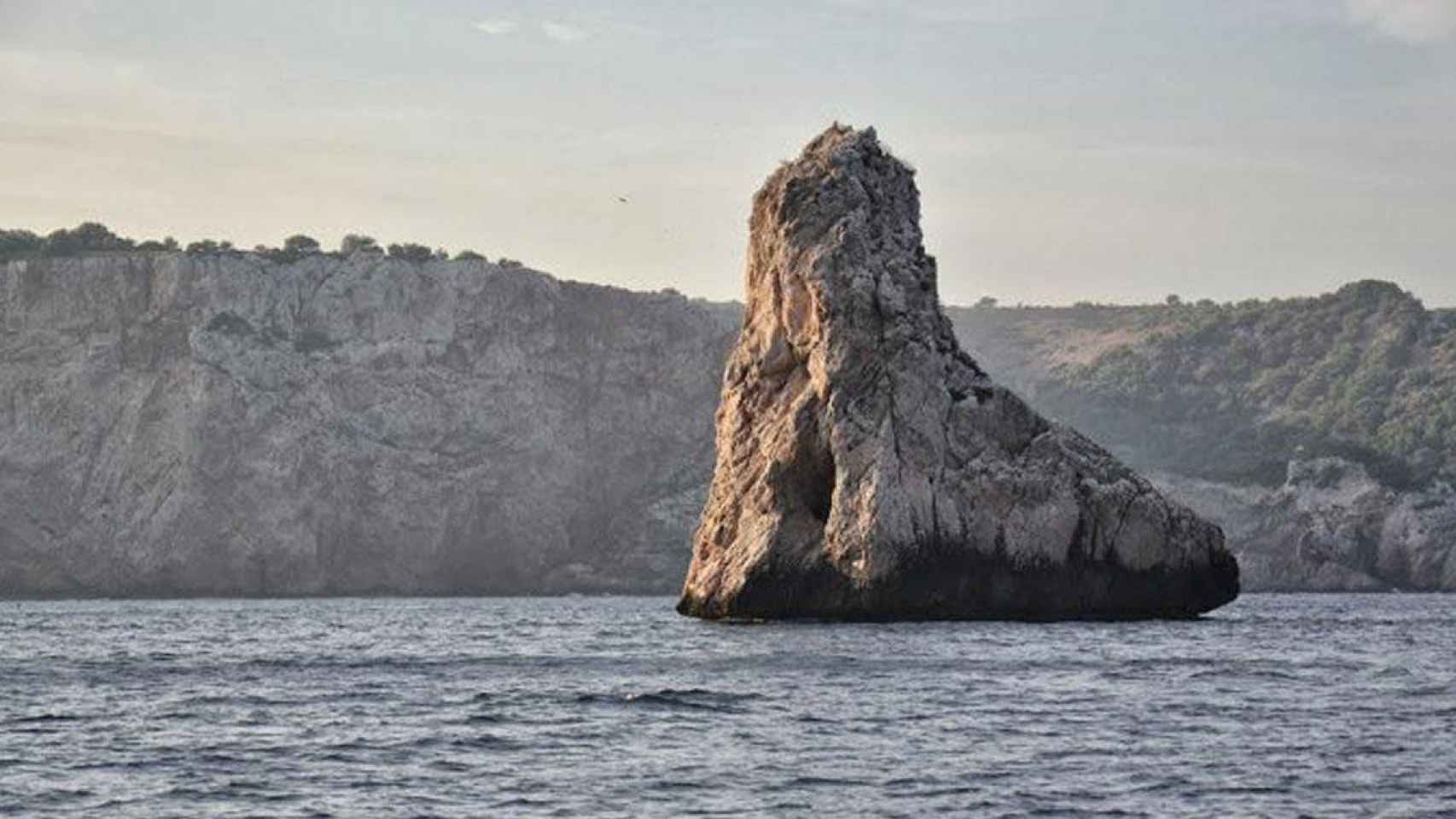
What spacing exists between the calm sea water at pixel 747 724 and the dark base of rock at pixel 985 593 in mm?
3647

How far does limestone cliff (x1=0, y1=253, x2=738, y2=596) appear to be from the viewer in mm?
147625

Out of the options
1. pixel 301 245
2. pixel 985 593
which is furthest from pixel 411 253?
pixel 985 593

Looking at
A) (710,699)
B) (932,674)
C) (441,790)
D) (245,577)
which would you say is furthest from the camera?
(245,577)

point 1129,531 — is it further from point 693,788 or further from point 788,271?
point 693,788

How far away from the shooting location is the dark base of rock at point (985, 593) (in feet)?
252

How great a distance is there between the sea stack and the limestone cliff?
6886cm

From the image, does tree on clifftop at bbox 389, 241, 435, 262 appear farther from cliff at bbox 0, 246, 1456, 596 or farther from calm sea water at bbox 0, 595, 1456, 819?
calm sea water at bbox 0, 595, 1456, 819

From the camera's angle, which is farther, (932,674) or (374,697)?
(932,674)

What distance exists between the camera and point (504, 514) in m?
156

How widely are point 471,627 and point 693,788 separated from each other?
52.6m

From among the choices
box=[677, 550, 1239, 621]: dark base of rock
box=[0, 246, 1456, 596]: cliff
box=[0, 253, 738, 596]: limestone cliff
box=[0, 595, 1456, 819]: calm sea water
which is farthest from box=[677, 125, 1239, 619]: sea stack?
box=[0, 246, 1456, 596]: cliff

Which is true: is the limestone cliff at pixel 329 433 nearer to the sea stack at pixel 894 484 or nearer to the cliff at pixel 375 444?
the cliff at pixel 375 444

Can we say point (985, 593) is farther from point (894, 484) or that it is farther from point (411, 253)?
point (411, 253)

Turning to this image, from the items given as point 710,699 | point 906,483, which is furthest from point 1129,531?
point 710,699
